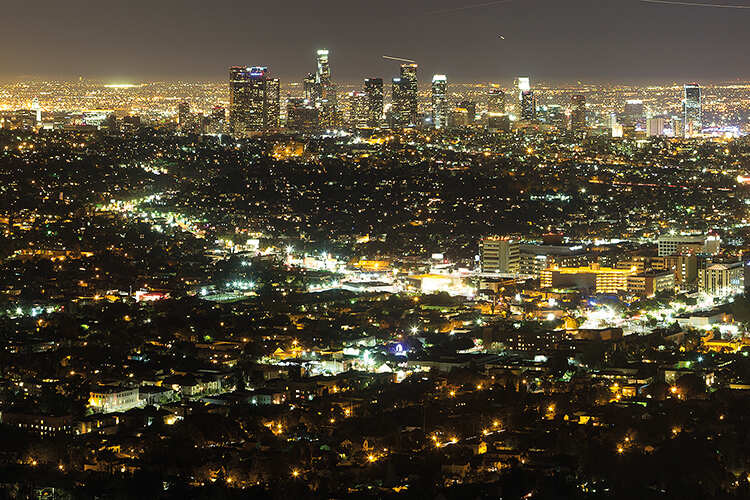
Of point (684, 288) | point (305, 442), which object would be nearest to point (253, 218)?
point (684, 288)

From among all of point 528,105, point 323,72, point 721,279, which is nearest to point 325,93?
point 323,72

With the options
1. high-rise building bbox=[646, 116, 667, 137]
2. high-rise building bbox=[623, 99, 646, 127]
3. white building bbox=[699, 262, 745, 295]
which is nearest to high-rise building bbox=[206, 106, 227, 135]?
high-rise building bbox=[623, 99, 646, 127]

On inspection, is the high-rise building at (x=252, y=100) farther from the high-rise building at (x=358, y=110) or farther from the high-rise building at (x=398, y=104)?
the high-rise building at (x=398, y=104)

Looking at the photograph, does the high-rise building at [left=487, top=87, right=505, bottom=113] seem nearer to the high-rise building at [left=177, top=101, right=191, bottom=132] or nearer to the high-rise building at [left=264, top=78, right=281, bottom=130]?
the high-rise building at [left=264, top=78, right=281, bottom=130]

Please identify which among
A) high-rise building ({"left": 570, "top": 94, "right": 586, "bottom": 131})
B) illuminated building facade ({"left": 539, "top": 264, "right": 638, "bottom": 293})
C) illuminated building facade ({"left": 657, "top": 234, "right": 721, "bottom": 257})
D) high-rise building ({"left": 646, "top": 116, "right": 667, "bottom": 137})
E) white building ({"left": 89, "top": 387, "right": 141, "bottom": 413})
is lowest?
white building ({"left": 89, "top": 387, "right": 141, "bottom": 413})

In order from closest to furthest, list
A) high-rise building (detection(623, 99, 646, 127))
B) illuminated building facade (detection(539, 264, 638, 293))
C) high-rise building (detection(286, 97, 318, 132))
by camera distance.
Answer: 1. illuminated building facade (detection(539, 264, 638, 293))
2. high-rise building (detection(286, 97, 318, 132))
3. high-rise building (detection(623, 99, 646, 127))
